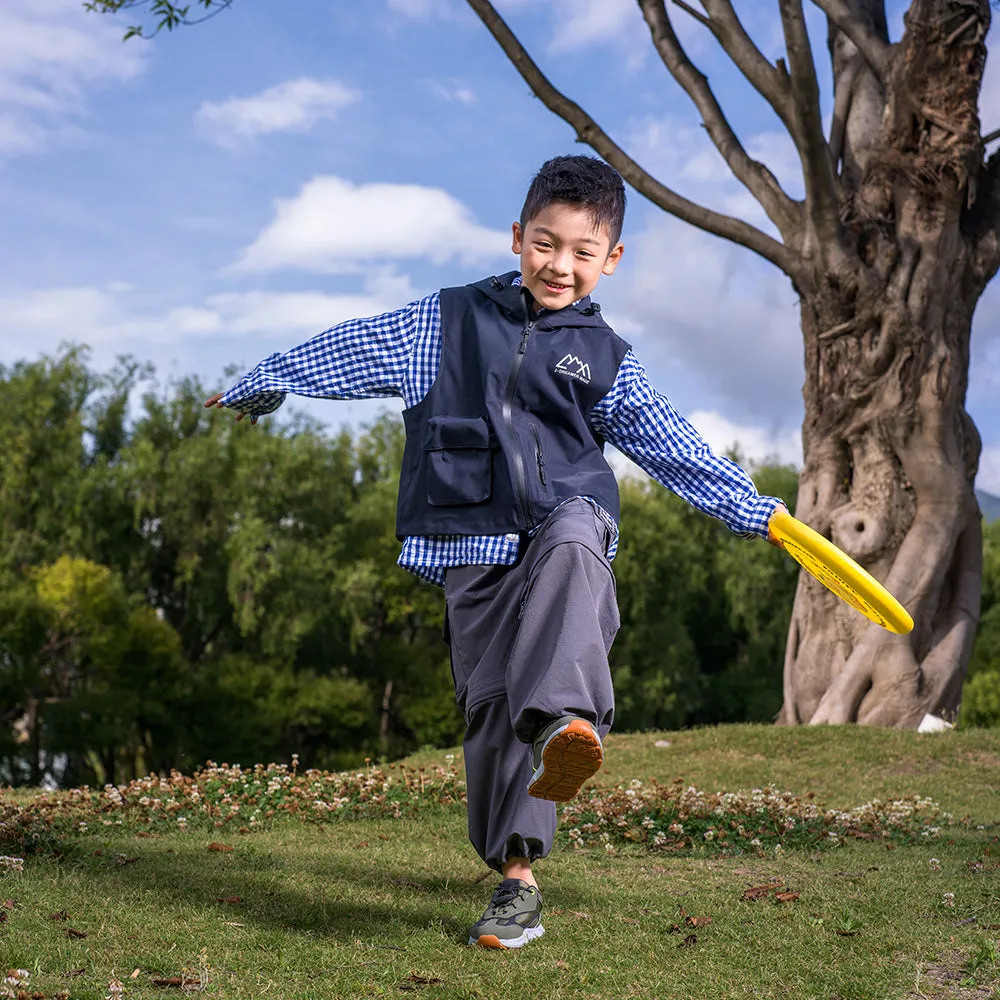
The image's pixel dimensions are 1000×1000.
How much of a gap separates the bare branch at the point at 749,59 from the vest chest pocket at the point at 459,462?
9.71 metres

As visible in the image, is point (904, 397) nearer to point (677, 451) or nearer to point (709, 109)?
point (709, 109)

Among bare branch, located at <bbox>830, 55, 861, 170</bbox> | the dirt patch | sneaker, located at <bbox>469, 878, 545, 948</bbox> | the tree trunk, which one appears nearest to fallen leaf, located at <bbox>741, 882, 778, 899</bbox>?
the dirt patch

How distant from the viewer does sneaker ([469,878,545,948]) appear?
11.8ft

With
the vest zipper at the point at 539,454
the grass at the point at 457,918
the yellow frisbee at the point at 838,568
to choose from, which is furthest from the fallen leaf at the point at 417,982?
the yellow frisbee at the point at 838,568

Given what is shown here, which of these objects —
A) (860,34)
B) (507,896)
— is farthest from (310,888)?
(860,34)

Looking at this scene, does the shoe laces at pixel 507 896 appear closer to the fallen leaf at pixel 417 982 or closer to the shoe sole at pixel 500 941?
the shoe sole at pixel 500 941

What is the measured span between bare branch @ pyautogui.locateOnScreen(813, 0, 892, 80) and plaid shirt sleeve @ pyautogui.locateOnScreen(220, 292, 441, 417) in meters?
9.73

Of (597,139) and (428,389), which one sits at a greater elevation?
(597,139)

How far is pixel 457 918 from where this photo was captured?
3.95m

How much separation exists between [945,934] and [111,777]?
23.2m

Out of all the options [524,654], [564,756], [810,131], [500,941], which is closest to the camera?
[564,756]

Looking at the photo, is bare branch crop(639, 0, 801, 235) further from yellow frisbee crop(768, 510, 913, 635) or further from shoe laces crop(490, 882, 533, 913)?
shoe laces crop(490, 882, 533, 913)

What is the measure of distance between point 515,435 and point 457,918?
1.58 m

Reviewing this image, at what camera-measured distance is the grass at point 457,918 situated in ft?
10.8
